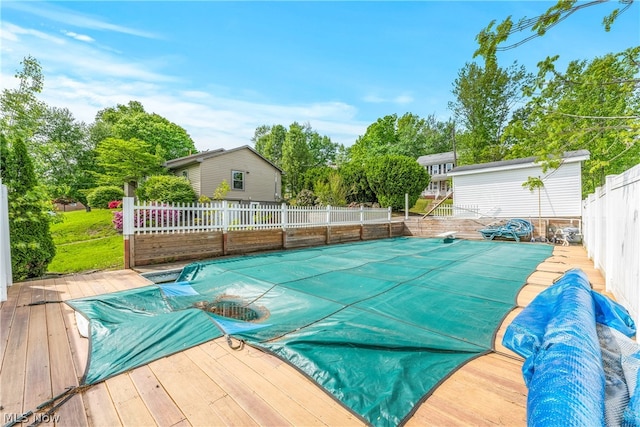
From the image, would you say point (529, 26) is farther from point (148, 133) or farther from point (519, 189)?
point (148, 133)

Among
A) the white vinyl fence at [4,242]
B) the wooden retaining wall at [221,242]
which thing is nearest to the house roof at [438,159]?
the wooden retaining wall at [221,242]

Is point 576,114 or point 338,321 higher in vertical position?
point 576,114

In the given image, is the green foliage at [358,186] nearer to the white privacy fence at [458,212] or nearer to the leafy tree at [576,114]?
the white privacy fence at [458,212]

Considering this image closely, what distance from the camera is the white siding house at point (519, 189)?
11.4 meters

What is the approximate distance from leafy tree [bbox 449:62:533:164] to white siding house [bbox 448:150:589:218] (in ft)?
26.9

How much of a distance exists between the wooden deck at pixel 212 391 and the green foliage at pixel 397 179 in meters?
14.8

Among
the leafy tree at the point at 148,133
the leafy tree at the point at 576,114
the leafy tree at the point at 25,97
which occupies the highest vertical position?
the leafy tree at the point at 148,133

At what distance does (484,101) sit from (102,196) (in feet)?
93.1

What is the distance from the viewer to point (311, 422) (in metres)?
1.32

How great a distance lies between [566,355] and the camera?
1.28 metres

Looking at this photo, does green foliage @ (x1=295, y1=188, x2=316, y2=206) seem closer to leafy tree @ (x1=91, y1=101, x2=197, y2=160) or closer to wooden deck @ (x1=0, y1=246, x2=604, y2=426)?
leafy tree @ (x1=91, y1=101, x2=197, y2=160)

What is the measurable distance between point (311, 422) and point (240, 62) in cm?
950

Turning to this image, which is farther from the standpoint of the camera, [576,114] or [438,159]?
[438,159]

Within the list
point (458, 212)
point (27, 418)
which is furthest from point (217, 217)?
point (458, 212)
